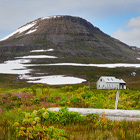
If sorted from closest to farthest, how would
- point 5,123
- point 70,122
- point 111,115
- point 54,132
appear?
point 54,132
point 5,123
point 70,122
point 111,115

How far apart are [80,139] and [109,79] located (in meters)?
69.0

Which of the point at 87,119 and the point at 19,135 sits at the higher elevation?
the point at 19,135

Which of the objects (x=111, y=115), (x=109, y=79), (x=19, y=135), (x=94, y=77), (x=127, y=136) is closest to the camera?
(x=19, y=135)

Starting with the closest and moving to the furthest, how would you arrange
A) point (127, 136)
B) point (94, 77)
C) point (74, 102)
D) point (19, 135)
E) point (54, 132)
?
point (19, 135), point (54, 132), point (127, 136), point (74, 102), point (94, 77)

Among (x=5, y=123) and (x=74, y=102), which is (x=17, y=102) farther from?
(x=5, y=123)

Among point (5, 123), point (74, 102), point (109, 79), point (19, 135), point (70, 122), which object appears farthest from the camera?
point (109, 79)

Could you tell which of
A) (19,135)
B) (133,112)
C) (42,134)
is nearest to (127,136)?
(42,134)

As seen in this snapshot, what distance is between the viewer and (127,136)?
502 centimetres

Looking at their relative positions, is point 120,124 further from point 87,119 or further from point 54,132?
point 54,132

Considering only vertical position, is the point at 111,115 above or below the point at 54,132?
below

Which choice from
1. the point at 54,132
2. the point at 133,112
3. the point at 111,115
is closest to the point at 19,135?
the point at 54,132

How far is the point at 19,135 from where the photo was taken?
4168 millimetres

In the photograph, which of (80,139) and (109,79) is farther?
(109,79)

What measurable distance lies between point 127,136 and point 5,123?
154 inches
